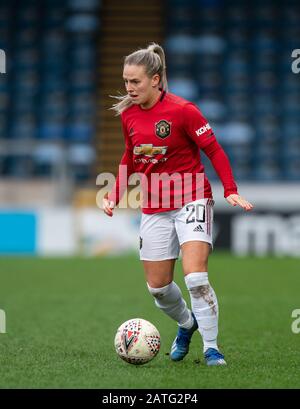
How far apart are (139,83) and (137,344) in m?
1.59

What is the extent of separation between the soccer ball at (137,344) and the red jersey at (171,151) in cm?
77

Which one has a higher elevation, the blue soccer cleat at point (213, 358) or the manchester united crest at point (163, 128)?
the manchester united crest at point (163, 128)

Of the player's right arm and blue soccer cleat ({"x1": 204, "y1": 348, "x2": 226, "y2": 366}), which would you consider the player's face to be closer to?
the player's right arm

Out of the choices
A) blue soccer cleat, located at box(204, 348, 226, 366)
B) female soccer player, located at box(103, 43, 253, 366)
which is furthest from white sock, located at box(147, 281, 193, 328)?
blue soccer cleat, located at box(204, 348, 226, 366)

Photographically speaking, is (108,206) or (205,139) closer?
(205,139)

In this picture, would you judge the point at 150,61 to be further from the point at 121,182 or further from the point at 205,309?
the point at 205,309

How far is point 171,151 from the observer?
18.8 ft

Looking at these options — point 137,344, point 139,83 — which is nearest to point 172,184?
point 139,83

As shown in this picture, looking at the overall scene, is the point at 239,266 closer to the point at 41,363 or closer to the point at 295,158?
the point at 295,158

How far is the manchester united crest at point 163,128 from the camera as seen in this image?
5.65 meters

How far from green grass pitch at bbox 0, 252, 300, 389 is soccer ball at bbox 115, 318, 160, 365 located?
0.22 feet

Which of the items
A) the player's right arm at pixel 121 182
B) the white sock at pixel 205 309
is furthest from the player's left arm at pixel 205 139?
the white sock at pixel 205 309

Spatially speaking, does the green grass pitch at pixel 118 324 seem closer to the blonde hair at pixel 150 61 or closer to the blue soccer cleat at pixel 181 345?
the blue soccer cleat at pixel 181 345

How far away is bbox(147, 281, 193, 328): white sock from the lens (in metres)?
5.82
